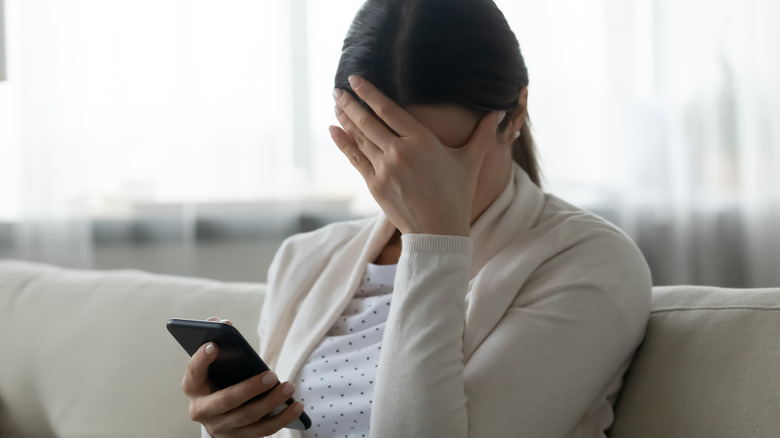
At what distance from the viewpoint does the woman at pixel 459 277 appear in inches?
39.1

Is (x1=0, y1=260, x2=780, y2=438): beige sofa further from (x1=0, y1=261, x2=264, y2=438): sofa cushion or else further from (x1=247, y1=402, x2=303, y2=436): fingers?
(x1=247, y1=402, x2=303, y2=436): fingers

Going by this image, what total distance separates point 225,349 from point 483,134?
424mm

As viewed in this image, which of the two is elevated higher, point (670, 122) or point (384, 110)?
point (384, 110)

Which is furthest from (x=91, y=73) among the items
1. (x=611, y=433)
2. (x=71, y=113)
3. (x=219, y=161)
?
(x=611, y=433)

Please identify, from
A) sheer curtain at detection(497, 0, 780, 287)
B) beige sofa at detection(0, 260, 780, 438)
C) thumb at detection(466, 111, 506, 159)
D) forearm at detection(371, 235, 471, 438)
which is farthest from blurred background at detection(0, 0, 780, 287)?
forearm at detection(371, 235, 471, 438)

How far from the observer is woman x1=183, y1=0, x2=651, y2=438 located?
0.99 meters

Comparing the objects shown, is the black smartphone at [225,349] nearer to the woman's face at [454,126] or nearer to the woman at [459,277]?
the woman at [459,277]

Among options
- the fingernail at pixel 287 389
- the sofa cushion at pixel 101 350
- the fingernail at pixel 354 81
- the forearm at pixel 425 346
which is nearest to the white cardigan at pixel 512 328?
the forearm at pixel 425 346

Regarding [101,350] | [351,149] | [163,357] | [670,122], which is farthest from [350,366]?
[670,122]

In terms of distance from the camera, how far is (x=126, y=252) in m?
2.88

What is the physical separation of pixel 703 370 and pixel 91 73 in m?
2.39

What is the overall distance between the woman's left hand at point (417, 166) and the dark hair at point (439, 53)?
26mm

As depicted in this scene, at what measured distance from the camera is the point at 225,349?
1011 mm

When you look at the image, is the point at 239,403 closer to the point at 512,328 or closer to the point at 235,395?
the point at 235,395
